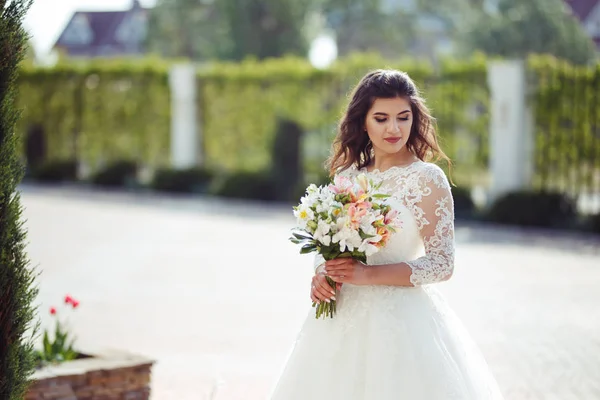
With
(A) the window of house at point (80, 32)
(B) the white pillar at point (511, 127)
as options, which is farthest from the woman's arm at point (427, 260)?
(A) the window of house at point (80, 32)

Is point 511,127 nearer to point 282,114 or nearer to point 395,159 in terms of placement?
point 282,114

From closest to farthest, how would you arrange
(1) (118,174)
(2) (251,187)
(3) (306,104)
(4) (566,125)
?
(4) (566,125), (2) (251,187), (3) (306,104), (1) (118,174)

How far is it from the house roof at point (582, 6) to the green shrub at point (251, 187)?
73.1 ft

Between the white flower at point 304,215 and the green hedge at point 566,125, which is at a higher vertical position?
Answer: the green hedge at point 566,125

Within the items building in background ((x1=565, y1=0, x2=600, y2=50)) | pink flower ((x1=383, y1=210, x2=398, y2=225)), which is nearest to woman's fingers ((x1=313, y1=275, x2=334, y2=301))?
pink flower ((x1=383, y1=210, x2=398, y2=225))

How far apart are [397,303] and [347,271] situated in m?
0.27

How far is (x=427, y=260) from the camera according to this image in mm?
3582

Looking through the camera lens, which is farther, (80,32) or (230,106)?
(80,32)

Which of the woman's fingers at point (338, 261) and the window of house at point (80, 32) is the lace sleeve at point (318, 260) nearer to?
the woman's fingers at point (338, 261)

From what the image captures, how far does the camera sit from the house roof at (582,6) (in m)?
38.1

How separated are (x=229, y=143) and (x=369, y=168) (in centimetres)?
1714

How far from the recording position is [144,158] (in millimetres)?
22250

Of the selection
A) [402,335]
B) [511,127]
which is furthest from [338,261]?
[511,127]

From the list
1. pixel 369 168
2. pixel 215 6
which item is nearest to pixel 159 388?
pixel 369 168
